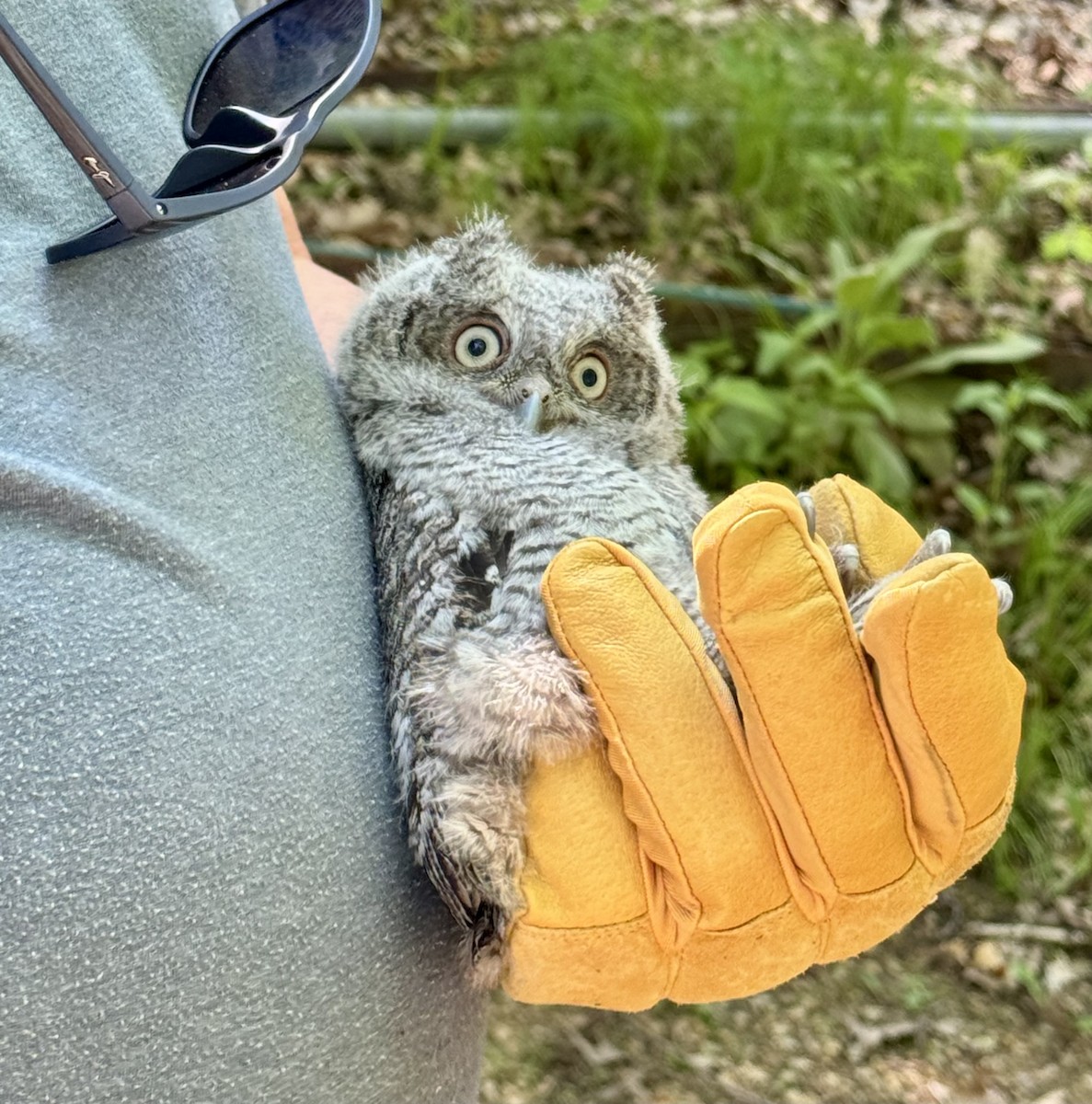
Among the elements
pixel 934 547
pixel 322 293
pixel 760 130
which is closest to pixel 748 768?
pixel 934 547

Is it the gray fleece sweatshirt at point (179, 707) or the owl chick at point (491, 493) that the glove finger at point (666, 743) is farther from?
the gray fleece sweatshirt at point (179, 707)

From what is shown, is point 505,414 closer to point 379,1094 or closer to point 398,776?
point 398,776

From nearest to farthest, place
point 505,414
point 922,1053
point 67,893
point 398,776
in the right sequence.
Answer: point 67,893, point 398,776, point 505,414, point 922,1053

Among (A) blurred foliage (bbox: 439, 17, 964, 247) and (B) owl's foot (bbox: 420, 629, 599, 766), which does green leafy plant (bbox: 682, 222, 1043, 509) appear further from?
(B) owl's foot (bbox: 420, 629, 599, 766)

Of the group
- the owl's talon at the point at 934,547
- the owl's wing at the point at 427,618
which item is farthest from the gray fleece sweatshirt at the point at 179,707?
the owl's talon at the point at 934,547

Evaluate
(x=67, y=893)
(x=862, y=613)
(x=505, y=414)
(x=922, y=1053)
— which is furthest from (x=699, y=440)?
(x=67, y=893)
